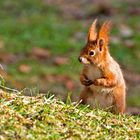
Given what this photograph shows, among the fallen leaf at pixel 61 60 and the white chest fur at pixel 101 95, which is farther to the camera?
the fallen leaf at pixel 61 60

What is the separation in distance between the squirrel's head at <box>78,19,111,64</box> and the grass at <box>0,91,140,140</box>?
2.97 feet

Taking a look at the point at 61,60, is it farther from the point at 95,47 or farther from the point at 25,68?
the point at 95,47

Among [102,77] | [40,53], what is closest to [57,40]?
[40,53]

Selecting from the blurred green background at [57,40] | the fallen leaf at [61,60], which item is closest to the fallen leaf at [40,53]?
the blurred green background at [57,40]

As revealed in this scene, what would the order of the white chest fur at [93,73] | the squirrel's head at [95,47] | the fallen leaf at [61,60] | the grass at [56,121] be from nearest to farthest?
the grass at [56,121]
the white chest fur at [93,73]
the squirrel's head at [95,47]
the fallen leaf at [61,60]

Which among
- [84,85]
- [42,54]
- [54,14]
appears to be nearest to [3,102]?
[84,85]

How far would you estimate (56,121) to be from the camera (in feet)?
19.4

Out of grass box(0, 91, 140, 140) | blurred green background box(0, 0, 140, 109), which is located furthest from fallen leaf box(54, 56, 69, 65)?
grass box(0, 91, 140, 140)

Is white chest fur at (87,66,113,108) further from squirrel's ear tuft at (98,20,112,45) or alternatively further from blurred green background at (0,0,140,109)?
blurred green background at (0,0,140,109)

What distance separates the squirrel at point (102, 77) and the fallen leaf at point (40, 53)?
752cm

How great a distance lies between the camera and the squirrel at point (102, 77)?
7.09 metres

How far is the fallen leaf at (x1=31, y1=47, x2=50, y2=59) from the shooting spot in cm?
1488

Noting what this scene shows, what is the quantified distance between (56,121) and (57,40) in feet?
32.4

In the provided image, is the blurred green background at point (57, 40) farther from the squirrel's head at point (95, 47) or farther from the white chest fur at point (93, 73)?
the white chest fur at point (93, 73)
